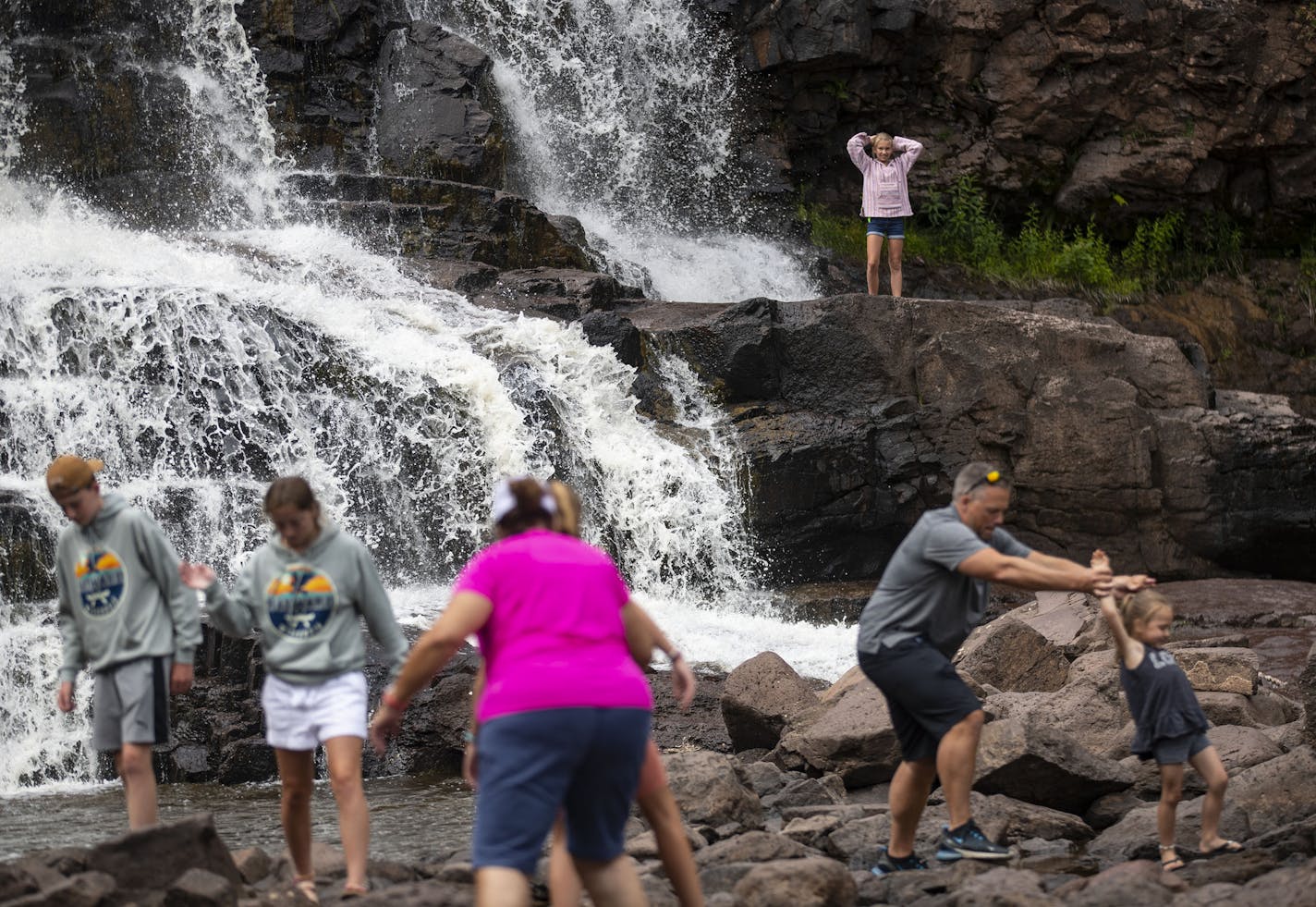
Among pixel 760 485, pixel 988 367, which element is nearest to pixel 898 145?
pixel 988 367

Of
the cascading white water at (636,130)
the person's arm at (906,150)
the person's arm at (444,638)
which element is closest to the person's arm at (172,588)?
the person's arm at (444,638)

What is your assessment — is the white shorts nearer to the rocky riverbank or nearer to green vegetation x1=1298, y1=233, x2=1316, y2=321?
the rocky riverbank

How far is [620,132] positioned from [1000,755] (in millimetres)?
17099

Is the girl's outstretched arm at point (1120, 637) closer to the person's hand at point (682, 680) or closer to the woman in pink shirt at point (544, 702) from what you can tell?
the person's hand at point (682, 680)

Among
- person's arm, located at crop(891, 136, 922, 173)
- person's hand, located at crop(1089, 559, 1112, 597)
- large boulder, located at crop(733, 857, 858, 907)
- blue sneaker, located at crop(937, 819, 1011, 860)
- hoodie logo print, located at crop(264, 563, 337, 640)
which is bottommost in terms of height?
blue sneaker, located at crop(937, 819, 1011, 860)

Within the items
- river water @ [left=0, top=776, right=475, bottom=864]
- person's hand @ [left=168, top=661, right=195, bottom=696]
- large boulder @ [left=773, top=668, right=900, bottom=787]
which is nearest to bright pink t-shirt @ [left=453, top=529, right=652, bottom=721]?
person's hand @ [left=168, top=661, right=195, bottom=696]

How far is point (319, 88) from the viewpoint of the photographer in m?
21.2

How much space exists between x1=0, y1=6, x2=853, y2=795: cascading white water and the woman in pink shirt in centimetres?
840

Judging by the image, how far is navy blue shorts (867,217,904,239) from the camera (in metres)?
17.5

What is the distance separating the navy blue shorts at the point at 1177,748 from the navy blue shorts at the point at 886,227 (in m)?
11.5

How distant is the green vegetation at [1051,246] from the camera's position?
23.3 m

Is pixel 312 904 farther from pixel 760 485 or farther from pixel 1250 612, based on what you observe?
pixel 1250 612

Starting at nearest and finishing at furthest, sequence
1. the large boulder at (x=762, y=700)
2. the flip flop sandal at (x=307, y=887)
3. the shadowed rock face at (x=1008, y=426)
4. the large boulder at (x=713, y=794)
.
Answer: the flip flop sandal at (x=307, y=887) < the large boulder at (x=713, y=794) < the large boulder at (x=762, y=700) < the shadowed rock face at (x=1008, y=426)

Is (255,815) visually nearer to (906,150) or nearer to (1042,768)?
(1042,768)
